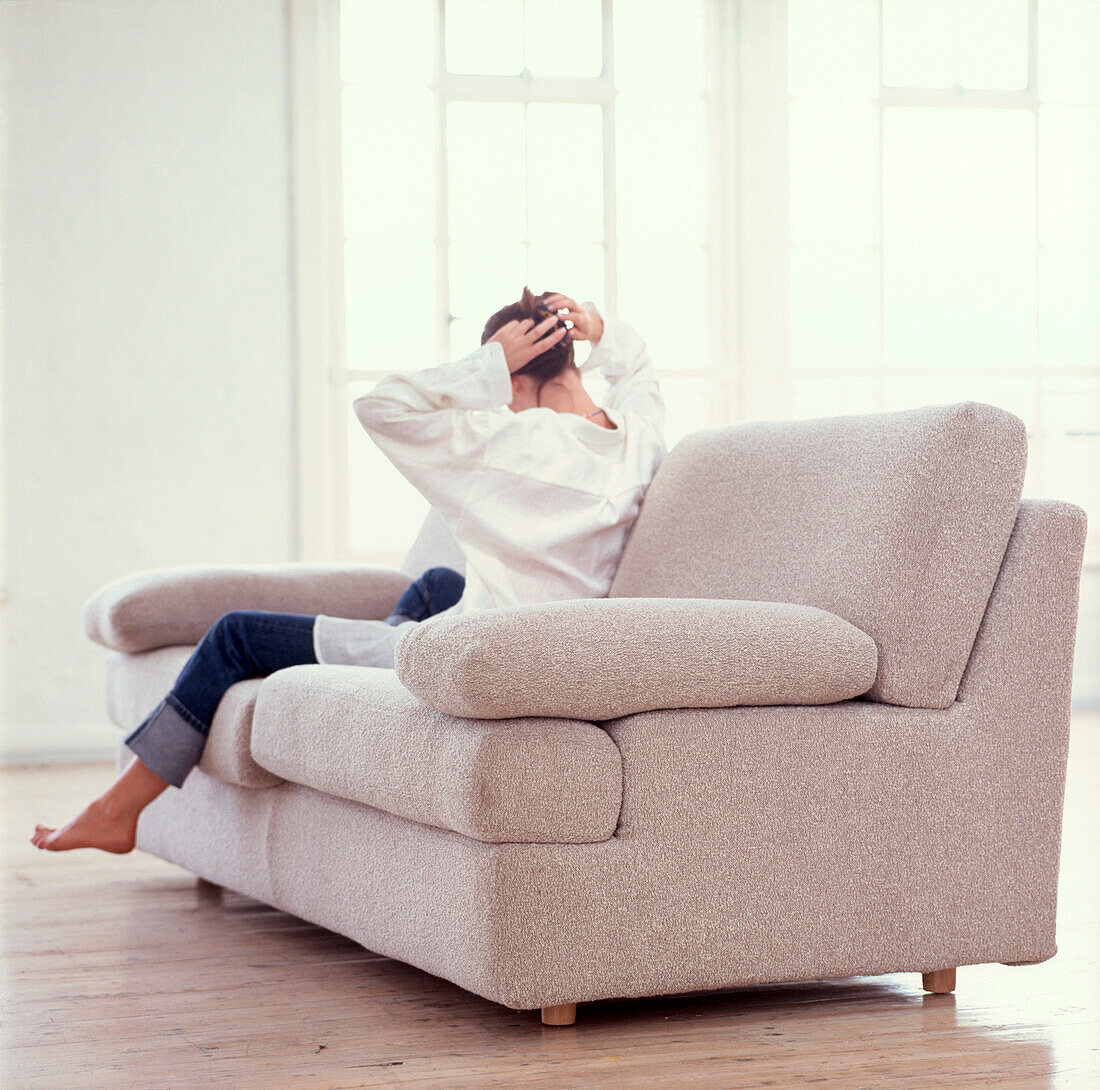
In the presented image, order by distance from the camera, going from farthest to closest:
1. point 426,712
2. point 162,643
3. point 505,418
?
1. point 162,643
2. point 505,418
3. point 426,712

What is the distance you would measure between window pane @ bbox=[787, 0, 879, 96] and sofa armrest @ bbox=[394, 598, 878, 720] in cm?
464

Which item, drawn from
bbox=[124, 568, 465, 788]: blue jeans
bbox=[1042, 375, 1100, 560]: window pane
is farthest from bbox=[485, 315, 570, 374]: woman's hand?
bbox=[1042, 375, 1100, 560]: window pane

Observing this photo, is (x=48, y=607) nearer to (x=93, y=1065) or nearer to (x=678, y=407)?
(x=678, y=407)

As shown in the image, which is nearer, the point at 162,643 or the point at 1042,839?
the point at 1042,839

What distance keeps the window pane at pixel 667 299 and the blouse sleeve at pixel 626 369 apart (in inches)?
123

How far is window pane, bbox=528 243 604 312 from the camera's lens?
19.7ft

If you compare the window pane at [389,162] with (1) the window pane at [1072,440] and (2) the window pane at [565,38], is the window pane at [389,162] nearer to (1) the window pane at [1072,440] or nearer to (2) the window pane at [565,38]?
(2) the window pane at [565,38]

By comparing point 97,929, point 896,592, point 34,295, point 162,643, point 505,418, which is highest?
point 34,295

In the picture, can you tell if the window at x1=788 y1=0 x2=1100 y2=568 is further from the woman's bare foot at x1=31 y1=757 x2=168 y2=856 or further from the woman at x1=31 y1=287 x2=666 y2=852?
the woman's bare foot at x1=31 y1=757 x2=168 y2=856

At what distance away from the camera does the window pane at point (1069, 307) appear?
654 centimetres

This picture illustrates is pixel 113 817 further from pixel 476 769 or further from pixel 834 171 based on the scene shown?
pixel 834 171

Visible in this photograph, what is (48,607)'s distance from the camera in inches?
215

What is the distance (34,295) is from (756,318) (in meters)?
2.70

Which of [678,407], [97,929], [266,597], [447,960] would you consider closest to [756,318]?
[678,407]
